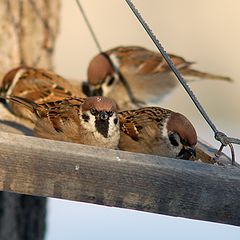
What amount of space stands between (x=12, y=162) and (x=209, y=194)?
18.1 inches

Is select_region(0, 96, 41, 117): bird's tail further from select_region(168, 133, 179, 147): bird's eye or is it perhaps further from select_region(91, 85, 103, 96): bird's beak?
select_region(91, 85, 103, 96): bird's beak

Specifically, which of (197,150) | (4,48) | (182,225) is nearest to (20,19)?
(4,48)

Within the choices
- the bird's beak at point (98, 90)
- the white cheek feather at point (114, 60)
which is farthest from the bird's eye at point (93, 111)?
the white cheek feather at point (114, 60)

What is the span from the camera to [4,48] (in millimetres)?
3824

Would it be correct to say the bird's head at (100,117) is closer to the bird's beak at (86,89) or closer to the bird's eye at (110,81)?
the bird's beak at (86,89)

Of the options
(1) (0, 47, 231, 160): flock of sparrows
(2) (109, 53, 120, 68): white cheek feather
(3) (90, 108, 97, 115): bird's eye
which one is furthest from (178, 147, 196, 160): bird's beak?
(2) (109, 53, 120, 68): white cheek feather

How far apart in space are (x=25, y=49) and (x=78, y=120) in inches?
44.4

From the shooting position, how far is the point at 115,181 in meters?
2.18

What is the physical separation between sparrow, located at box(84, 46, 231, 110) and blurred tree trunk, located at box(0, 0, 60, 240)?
0.24 metres

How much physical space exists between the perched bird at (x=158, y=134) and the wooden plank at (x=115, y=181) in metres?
0.51

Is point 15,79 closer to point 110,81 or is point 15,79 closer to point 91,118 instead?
point 110,81

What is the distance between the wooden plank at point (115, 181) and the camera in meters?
2.18

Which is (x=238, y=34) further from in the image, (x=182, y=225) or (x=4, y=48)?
(x=4, y=48)

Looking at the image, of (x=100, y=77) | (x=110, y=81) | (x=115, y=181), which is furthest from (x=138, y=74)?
(x=115, y=181)
